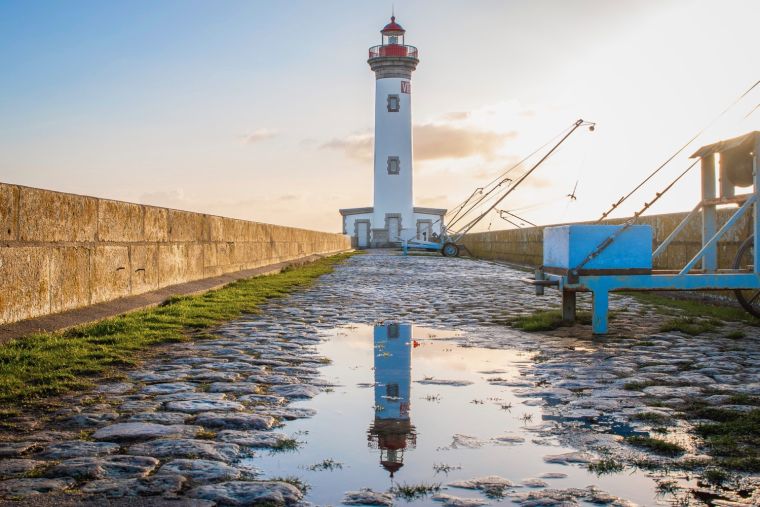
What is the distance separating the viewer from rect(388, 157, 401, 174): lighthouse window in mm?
50094

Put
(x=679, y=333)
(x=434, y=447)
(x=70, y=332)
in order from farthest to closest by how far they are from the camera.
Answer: (x=679, y=333), (x=70, y=332), (x=434, y=447)

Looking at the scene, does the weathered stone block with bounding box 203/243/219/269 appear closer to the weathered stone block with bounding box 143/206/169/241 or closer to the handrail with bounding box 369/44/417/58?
the weathered stone block with bounding box 143/206/169/241

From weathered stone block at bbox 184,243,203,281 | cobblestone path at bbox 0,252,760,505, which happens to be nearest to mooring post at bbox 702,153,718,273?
cobblestone path at bbox 0,252,760,505

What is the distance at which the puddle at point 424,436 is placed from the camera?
271 cm

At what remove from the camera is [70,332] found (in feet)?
20.0

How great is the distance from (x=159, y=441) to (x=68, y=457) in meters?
0.39

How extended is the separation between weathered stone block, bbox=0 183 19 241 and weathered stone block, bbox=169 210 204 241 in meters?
4.10

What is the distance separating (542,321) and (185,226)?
559cm

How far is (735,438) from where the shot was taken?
3.22 meters

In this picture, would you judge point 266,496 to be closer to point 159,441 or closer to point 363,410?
point 159,441

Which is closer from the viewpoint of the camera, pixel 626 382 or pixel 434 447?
pixel 434 447

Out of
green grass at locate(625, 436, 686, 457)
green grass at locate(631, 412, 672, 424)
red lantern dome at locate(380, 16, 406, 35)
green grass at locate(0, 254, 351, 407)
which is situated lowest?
green grass at locate(625, 436, 686, 457)

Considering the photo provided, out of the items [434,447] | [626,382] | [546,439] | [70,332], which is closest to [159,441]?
[434,447]

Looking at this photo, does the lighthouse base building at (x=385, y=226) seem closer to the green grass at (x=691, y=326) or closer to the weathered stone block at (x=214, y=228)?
the weathered stone block at (x=214, y=228)
